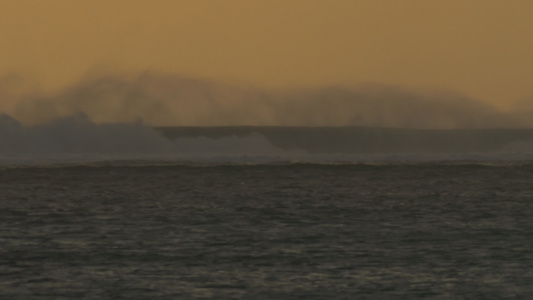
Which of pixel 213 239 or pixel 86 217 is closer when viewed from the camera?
pixel 213 239

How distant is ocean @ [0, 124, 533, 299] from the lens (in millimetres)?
32531

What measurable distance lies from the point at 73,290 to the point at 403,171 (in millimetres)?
91003

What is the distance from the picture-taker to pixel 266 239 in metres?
45.7

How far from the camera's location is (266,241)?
147 ft

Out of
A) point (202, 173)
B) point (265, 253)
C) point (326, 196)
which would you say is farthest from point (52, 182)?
point (265, 253)

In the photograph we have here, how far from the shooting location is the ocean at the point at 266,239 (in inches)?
1281

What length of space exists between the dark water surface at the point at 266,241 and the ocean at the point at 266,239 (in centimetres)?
8

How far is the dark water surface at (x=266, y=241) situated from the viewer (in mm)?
32469

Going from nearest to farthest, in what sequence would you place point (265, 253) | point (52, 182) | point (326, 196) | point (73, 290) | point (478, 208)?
point (73, 290)
point (265, 253)
point (478, 208)
point (326, 196)
point (52, 182)

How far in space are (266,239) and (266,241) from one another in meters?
0.84

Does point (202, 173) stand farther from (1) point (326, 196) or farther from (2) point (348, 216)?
(2) point (348, 216)

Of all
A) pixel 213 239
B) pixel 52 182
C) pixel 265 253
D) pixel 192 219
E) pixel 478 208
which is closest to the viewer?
pixel 265 253

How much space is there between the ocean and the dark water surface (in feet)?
0.26

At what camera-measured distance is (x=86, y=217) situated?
5706 cm
